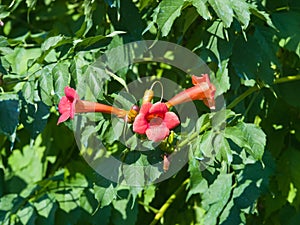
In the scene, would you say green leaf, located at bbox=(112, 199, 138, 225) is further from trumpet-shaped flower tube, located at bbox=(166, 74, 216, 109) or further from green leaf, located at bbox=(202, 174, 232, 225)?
trumpet-shaped flower tube, located at bbox=(166, 74, 216, 109)

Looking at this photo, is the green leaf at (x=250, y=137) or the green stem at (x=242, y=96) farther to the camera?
the green stem at (x=242, y=96)

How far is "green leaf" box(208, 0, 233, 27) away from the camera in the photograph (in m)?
2.00

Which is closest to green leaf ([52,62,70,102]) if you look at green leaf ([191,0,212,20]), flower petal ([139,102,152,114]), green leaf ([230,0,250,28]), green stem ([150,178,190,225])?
flower petal ([139,102,152,114])

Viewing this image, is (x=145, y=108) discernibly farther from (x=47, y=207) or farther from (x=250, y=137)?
(x=47, y=207)

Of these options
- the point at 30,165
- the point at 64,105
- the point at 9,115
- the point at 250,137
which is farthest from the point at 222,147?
the point at 30,165

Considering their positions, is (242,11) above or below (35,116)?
above

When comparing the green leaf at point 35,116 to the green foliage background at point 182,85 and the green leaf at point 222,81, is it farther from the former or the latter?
the green leaf at point 222,81

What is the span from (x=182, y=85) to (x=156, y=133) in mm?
793

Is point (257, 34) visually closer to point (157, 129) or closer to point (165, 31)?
point (165, 31)

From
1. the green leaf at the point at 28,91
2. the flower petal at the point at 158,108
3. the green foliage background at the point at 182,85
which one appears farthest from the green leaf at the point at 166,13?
the green leaf at the point at 28,91

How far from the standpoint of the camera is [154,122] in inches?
73.7

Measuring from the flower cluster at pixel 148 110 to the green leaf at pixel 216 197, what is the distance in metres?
0.42

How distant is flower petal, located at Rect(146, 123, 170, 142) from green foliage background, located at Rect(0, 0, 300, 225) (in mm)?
188

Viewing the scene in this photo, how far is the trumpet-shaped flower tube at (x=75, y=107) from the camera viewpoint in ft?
6.43
